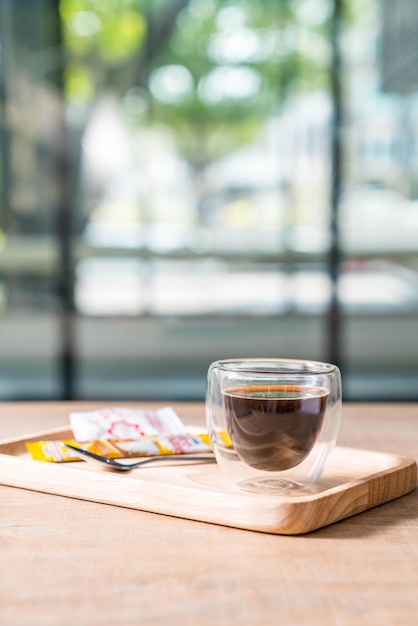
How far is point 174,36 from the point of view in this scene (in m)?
4.35

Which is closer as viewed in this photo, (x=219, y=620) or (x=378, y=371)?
(x=219, y=620)

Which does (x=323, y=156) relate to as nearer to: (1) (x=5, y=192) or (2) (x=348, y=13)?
(2) (x=348, y=13)

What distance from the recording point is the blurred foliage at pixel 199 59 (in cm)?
430

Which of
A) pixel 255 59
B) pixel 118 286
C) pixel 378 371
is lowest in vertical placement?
pixel 378 371

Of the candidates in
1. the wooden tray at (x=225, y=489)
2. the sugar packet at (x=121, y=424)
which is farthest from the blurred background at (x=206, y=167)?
the wooden tray at (x=225, y=489)

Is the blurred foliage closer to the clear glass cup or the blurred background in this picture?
the blurred background

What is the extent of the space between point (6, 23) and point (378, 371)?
2581 millimetres

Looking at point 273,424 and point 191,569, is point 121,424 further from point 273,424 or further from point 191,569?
point 191,569

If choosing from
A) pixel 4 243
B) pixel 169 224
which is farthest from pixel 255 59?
pixel 4 243

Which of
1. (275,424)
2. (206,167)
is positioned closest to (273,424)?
(275,424)

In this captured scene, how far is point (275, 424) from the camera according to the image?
0.71m

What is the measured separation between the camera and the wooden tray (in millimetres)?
650

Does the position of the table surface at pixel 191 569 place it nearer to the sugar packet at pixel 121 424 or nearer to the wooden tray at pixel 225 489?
the wooden tray at pixel 225 489

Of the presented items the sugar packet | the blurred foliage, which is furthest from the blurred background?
the sugar packet
